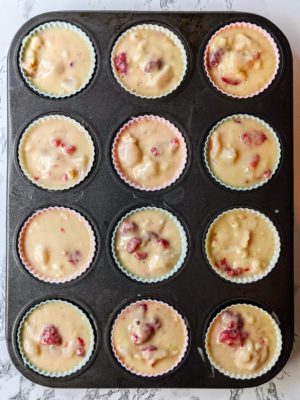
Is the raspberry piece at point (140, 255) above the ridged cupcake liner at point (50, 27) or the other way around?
the other way around

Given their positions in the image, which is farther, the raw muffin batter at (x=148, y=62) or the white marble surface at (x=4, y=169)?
the white marble surface at (x=4, y=169)

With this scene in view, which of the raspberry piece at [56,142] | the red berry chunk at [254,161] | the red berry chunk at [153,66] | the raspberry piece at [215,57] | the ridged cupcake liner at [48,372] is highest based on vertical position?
the raspberry piece at [215,57]

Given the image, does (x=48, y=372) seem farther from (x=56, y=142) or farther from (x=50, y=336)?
(x=56, y=142)

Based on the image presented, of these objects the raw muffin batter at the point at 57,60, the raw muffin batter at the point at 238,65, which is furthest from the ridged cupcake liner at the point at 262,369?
the raw muffin batter at the point at 57,60

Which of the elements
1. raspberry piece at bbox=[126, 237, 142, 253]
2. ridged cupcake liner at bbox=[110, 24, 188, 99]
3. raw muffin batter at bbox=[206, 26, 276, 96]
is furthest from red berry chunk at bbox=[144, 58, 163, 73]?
raspberry piece at bbox=[126, 237, 142, 253]

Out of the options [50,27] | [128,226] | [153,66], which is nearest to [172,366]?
[128,226]

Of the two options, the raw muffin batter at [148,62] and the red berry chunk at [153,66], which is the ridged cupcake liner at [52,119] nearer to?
the raw muffin batter at [148,62]

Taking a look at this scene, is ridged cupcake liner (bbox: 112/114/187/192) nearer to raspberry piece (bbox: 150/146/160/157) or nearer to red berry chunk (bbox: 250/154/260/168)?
raspberry piece (bbox: 150/146/160/157)
